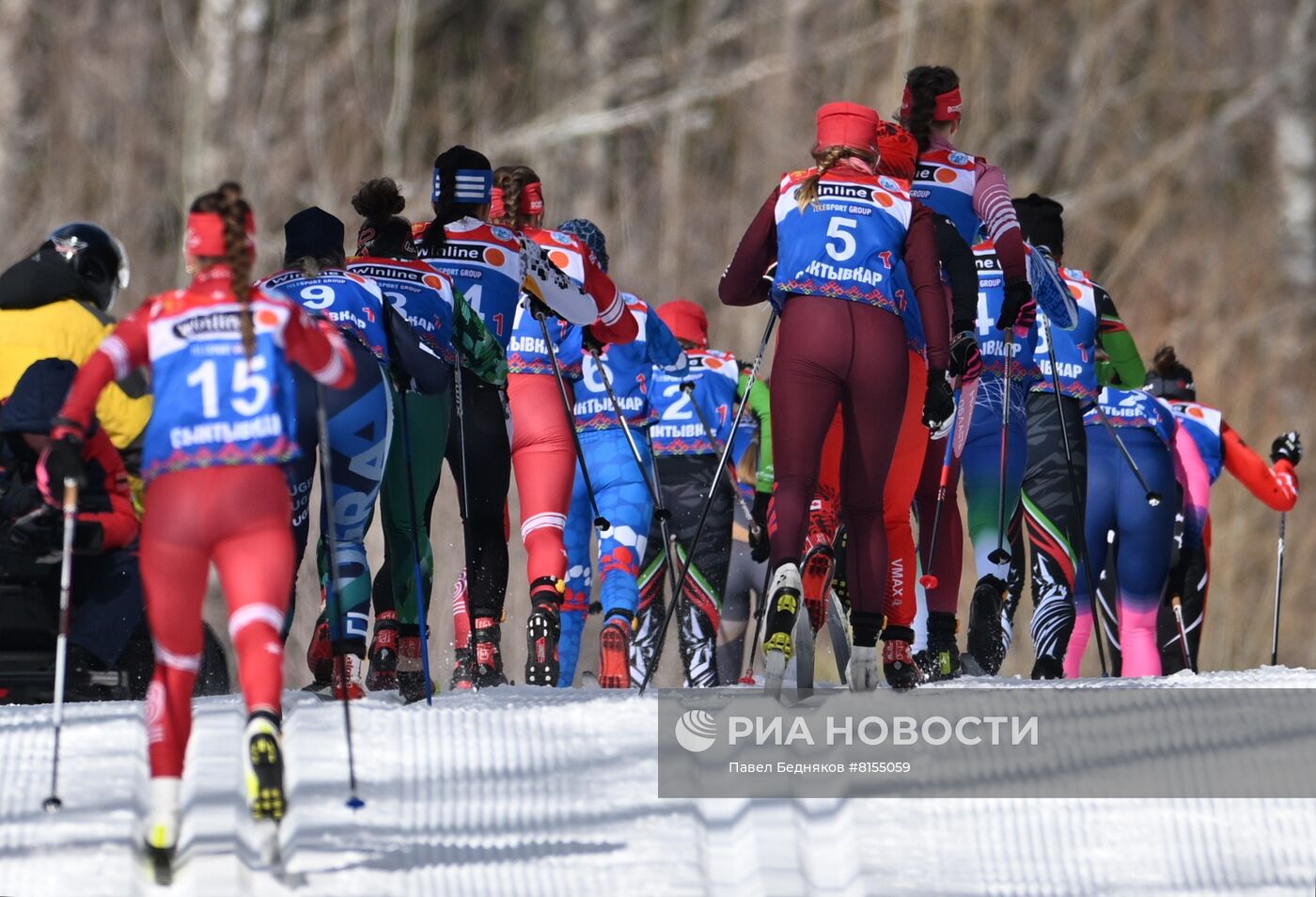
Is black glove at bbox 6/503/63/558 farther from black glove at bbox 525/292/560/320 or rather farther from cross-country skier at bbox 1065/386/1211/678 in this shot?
Result: cross-country skier at bbox 1065/386/1211/678

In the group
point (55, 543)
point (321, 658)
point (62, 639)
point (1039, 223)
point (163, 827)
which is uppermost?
point (1039, 223)

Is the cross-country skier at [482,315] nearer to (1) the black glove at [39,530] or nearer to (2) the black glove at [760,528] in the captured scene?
(2) the black glove at [760,528]

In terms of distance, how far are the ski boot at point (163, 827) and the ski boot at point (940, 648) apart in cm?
424

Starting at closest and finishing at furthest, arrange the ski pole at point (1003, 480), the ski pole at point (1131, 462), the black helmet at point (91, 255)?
1. the black helmet at point (91, 255)
2. the ski pole at point (1003, 480)
3. the ski pole at point (1131, 462)

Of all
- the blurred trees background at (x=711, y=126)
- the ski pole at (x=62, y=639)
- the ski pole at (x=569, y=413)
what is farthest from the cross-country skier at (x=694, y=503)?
the blurred trees background at (x=711, y=126)

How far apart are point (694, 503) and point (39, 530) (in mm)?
4115

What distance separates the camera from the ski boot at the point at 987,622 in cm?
1141

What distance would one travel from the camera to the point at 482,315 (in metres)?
10.6

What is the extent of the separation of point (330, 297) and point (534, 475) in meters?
1.64

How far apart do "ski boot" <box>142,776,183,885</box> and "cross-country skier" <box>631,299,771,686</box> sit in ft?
17.0

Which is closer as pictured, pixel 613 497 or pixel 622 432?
pixel 613 497

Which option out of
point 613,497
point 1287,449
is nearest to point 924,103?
point 613,497

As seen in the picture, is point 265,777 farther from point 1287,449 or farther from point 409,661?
point 1287,449

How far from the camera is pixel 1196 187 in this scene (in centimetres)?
2997
